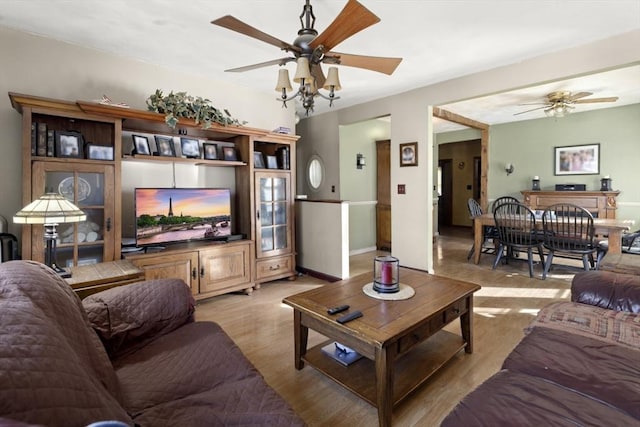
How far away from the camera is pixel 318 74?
2.26 metres

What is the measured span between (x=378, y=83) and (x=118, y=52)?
281cm

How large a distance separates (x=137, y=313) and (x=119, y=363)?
0.24 meters

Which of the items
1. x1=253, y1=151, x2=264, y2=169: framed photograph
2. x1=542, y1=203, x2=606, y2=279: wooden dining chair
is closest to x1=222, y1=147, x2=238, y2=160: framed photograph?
x1=253, y1=151, x2=264, y2=169: framed photograph

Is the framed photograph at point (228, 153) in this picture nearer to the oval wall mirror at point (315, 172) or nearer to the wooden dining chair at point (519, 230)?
the oval wall mirror at point (315, 172)

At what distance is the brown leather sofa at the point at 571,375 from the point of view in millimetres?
1014

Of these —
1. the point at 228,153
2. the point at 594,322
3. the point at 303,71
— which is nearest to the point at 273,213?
the point at 228,153

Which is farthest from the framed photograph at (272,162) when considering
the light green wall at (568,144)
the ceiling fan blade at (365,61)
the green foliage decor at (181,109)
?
the light green wall at (568,144)

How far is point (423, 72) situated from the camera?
11.8 feet

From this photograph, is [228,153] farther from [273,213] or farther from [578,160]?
[578,160]

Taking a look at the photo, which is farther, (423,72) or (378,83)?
(378,83)

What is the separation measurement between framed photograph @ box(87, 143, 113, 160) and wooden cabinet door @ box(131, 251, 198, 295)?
0.90 meters

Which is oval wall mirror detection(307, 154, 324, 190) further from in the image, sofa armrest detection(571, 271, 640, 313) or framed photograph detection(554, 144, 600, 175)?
framed photograph detection(554, 144, 600, 175)

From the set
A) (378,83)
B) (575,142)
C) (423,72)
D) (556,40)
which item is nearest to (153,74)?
(378,83)

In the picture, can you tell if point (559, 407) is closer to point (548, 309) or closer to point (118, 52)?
point (548, 309)
